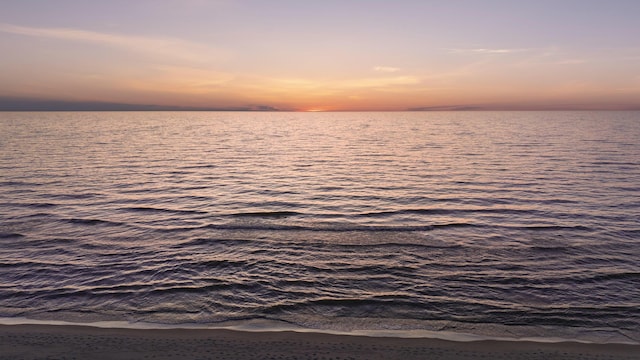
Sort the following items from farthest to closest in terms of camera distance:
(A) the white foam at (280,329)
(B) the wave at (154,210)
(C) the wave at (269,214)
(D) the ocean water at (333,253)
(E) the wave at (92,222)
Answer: (B) the wave at (154,210) → (C) the wave at (269,214) → (E) the wave at (92,222) → (D) the ocean water at (333,253) → (A) the white foam at (280,329)

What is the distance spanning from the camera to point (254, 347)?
998cm

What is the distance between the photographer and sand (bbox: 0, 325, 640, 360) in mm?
9586

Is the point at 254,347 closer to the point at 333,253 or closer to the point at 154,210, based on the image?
the point at 333,253

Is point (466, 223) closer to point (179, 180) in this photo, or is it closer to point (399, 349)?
point (399, 349)

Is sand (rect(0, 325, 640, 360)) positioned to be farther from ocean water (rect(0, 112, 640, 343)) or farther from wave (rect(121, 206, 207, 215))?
wave (rect(121, 206, 207, 215))

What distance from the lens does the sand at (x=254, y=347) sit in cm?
959

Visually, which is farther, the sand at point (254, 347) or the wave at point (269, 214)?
the wave at point (269, 214)

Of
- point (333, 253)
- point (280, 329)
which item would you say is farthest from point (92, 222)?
point (280, 329)

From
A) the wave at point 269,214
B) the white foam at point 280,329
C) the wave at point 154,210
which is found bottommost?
the white foam at point 280,329

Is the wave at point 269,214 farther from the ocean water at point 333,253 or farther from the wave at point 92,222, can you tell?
the wave at point 92,222

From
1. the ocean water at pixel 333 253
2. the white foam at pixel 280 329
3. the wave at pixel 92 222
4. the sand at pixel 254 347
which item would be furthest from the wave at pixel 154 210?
the sand at pixel 254 347

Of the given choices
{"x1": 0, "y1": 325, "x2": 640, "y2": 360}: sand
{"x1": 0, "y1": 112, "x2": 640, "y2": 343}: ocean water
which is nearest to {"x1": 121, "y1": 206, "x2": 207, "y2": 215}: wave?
{"x1": 0, "y1": 112, "x2": 640, "y2": 343}: ocean water

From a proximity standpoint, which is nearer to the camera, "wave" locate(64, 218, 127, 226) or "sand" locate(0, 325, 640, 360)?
"sand" locate(0, 325, 640, 360)

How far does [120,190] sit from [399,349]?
91.0 ft
